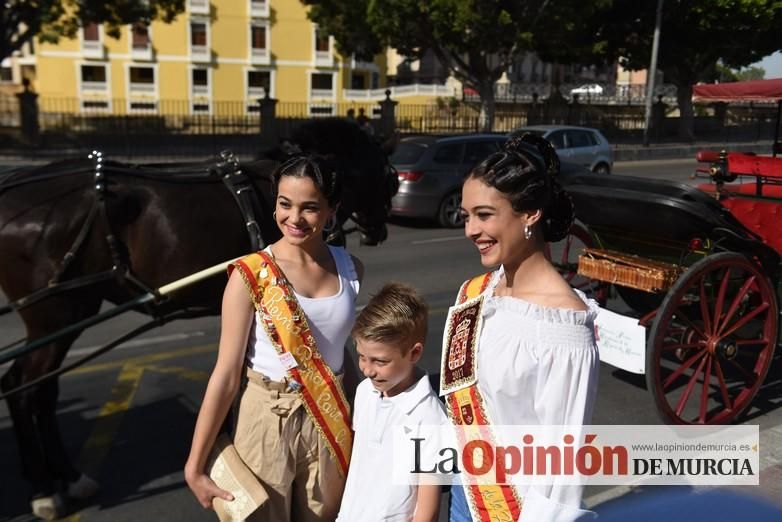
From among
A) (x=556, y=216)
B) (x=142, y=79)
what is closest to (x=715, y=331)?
(x=556, y=216)

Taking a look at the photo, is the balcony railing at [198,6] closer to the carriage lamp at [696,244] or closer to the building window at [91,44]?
the building window at [91,44]

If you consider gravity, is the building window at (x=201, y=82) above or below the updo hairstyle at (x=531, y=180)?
above

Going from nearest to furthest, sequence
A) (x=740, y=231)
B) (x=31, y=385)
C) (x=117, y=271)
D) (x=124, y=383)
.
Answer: (x=31, y=385)
(x=117, y=271)
(x=740, y=231)
(x=124, y=383)

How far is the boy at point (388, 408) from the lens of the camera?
219cm

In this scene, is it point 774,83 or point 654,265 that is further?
point 774,83

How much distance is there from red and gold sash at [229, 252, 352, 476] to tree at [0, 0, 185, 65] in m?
23.8

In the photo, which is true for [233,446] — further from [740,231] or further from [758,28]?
[758,28]

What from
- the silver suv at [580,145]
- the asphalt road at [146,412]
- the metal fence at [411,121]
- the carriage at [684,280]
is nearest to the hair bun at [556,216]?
the asphalt road at [146,412]

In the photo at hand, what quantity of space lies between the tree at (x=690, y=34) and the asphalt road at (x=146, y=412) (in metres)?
30.5

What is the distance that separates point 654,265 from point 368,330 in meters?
3.49

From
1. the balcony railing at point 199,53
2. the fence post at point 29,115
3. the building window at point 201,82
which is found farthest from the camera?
the building window at point 201,82

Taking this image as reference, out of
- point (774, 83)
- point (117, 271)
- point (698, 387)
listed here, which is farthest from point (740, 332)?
point (117, 271)

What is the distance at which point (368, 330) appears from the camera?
2.25 metres

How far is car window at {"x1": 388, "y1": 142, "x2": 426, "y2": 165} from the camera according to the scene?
13148 mm
